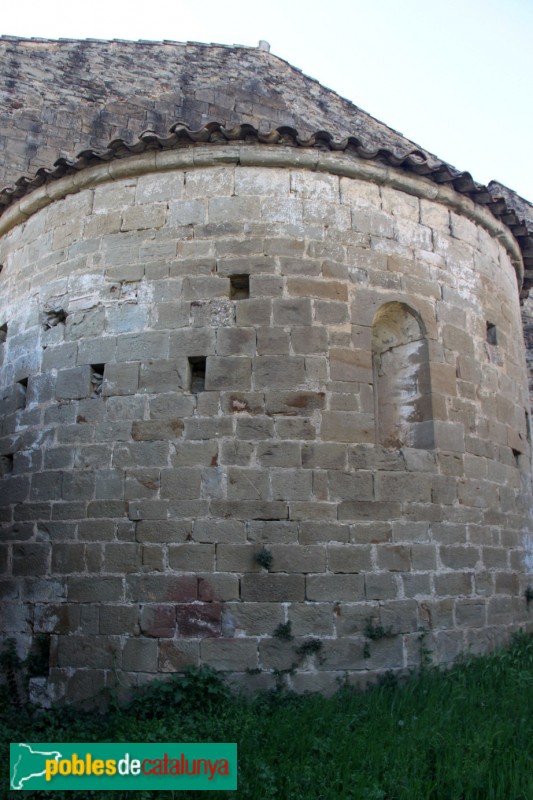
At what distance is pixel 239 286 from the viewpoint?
579 centimetres

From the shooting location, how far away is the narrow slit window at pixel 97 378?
577cm

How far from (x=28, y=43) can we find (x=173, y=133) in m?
5.63

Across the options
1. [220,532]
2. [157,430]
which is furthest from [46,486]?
[220,532]

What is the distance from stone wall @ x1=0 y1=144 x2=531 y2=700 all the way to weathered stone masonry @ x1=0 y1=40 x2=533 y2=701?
0.02 meters

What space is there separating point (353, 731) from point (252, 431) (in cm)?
210

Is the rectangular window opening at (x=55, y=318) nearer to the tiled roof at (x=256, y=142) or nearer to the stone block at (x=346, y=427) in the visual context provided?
the tiled roof at (x=256, y=142)

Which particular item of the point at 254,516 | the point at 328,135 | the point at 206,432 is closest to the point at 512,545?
the point at 254,516

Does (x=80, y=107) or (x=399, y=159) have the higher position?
(x=80, y=107)

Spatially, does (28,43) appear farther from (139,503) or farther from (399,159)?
(139,503)

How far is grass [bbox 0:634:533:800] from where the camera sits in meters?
3.72

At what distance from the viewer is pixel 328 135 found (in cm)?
594

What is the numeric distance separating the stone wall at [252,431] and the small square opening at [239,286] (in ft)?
0.06

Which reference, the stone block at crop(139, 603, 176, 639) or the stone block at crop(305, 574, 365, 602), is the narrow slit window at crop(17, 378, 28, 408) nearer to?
the stone block at crop(139, 603, 176, 639)

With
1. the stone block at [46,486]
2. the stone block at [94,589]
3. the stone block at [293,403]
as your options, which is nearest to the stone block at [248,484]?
the stone block at [293,403]
